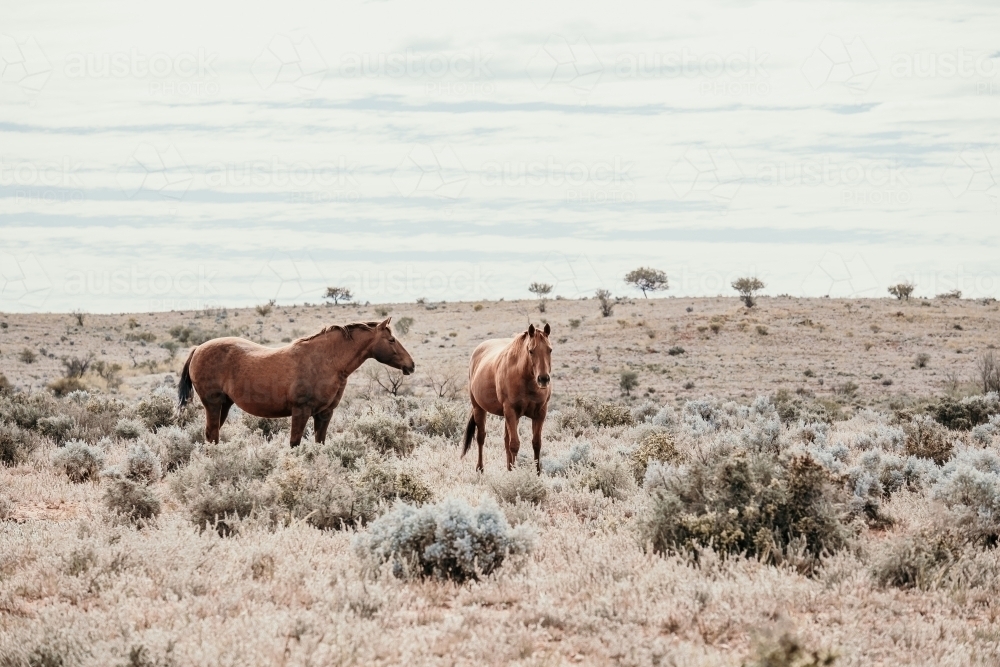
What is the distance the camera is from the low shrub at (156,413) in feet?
55.7

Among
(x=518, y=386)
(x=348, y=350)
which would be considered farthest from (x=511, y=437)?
(x=348, y=350)

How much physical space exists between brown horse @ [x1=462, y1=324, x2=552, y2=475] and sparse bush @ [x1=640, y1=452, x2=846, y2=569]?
3415mm

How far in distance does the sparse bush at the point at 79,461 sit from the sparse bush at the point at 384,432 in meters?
3.67

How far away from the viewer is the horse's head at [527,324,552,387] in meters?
10.9

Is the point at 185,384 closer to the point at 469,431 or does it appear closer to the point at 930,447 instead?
the point at 469,431

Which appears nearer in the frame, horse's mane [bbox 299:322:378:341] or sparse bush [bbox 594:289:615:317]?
horse's mane [bbox 299:322:378:341]

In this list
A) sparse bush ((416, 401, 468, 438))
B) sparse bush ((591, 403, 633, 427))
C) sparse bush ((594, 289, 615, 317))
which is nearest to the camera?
sparse bush ((416, 401, 468, 438))

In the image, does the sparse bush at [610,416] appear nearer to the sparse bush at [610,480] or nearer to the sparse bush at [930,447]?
the sparse bush at [930,447]

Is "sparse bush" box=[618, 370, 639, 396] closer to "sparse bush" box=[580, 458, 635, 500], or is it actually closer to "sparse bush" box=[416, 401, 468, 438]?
"sparse bush" box=[416, 401, 468, 438]

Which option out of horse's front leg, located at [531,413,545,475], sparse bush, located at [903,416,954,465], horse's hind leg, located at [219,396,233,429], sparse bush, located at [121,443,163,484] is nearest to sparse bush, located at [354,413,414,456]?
horse's hind leg, located at [219,396,233,429]

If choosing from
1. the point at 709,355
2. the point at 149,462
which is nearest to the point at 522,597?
the point at 149,462

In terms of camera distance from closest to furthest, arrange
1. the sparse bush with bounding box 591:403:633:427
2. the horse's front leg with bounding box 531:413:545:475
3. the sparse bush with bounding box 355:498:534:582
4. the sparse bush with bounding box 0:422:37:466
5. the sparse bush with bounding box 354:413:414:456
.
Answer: the sparse bush with bounding box 355:498:534:582, the horse's front leg with bounding box 531:413:545:475, the sparse bush with bounding box 0:422:37:466, the sparse bush with bounding box 354:413:414:456, the sparse bush with bounding box 591:403:633:427

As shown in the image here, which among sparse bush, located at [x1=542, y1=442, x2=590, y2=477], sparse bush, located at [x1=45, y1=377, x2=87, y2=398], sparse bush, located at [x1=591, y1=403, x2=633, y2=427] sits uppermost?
sparse bush, located at [x1=542, y1=442, x2=590, y2=477]

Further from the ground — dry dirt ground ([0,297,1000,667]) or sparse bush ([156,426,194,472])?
dry dirt ground ([0,297,1000,667])
